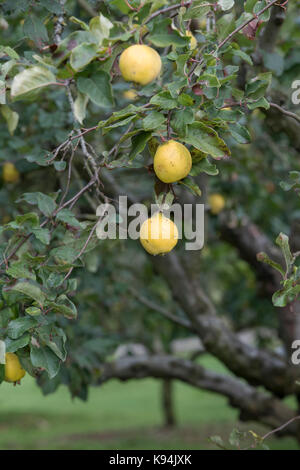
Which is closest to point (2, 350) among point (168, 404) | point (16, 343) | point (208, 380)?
point (16, 343)

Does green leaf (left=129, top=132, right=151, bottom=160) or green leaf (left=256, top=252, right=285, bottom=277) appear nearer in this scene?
green leaf (left=129, top=132, right=151, bottom=160)


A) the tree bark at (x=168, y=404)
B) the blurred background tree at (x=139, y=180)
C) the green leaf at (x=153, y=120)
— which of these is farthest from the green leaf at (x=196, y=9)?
the tree bark at (x=168, y=404)

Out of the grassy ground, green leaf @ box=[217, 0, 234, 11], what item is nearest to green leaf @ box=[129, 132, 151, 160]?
green leaf @ box=[217, 0, 234, 11]

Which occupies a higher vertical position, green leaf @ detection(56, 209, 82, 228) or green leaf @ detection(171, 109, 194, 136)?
green leaf @ detection(171, 109, 194, 136)

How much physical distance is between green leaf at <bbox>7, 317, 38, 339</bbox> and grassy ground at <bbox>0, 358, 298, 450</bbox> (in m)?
5.62

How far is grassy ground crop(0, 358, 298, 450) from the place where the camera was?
7.48m

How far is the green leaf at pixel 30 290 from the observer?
1713 mm

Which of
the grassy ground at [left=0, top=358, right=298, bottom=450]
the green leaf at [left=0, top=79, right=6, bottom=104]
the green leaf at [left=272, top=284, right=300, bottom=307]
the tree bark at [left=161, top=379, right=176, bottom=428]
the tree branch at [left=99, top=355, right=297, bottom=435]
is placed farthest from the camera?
the tree bark at [left=161, top=379, right=176, bottom=428]

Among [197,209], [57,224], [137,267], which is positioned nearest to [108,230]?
[57,224]

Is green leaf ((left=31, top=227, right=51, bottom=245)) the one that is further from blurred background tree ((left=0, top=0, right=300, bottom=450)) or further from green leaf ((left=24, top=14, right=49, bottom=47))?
green leaf ((left=24, top=14, right=49, bottom=47))

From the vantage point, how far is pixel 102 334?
155 inches

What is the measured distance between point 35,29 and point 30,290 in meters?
1.00

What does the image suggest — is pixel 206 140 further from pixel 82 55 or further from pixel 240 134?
pixel 82 55
